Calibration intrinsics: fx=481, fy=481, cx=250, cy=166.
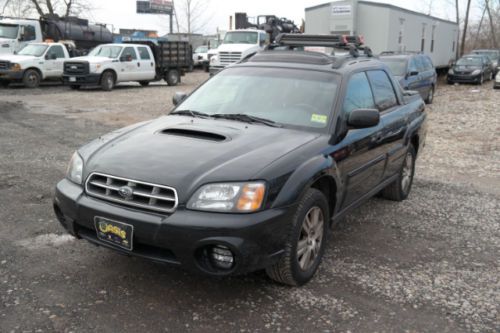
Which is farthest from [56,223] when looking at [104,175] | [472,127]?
[472,127]

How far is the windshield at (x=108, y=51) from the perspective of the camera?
19625 mm

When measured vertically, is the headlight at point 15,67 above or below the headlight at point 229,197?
above

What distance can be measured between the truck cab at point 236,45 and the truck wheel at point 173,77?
2.05 meters

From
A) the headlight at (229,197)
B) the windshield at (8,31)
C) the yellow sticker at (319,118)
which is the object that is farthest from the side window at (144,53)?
the headlight at (229,197)

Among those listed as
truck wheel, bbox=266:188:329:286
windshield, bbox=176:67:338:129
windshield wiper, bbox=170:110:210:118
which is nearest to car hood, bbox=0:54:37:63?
windshield, bbox=176:67:338:129

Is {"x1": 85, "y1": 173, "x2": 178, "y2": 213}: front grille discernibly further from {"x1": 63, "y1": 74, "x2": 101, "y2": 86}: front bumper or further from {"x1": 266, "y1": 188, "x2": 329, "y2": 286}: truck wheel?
{"x1": 63, "y1": 74, "x2": 101, "y2": 86}: front bumper

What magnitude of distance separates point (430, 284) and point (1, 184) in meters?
5.04

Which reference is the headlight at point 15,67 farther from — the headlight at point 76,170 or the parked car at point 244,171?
the headlight at point 76,170

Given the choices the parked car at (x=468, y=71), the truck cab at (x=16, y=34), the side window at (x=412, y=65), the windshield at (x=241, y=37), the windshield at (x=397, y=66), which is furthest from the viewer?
the parked car at (x=468, y=71)

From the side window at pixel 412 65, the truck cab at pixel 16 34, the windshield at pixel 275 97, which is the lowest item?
the windshield at pixel 275 97

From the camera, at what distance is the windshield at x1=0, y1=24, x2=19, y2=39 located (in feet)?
68.4

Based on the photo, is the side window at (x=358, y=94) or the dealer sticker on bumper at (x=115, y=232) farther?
the side window at (x=358, y=94)

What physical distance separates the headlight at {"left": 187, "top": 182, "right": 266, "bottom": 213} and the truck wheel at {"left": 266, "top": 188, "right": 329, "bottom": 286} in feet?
1.20

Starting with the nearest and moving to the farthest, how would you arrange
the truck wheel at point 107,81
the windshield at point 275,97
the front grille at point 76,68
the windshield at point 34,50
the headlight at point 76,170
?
the headlight at point 76,170, the windshield at point 275,97, the front grille at point 76,68, the truck wheel at point 107,81, the windshield at point 34,50
